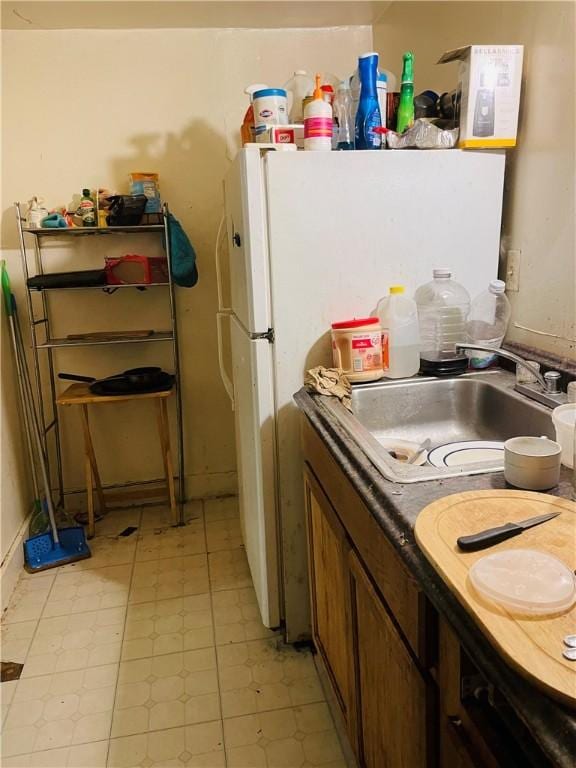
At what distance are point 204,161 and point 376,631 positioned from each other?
2196 millimetres

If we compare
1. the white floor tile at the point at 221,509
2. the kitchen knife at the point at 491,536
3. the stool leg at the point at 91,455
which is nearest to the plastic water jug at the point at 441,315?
the kitchen knife at the point at 491,536

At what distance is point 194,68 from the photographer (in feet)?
8.13

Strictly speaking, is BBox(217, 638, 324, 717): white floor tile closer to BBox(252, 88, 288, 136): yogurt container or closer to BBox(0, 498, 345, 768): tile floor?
BBox(0, 498, 345, 768): tile floor

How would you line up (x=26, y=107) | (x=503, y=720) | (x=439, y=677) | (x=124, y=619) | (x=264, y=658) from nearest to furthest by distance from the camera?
1. (x=503, y=720)
2. (x=439, y=677)
3. (x=264, y=658)
4. (x=124, y=619)
5. (x=26, y=107)

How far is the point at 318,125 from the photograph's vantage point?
1482mm

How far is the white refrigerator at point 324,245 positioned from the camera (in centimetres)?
148

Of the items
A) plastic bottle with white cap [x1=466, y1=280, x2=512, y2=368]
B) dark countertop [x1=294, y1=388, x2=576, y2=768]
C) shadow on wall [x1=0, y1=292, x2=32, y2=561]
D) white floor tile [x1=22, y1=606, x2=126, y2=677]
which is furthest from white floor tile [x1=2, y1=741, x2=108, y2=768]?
plastic bottle with white cap [x1=466, y1=280, x2=512, y2=368]

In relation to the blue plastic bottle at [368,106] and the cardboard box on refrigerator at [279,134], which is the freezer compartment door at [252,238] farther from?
the blue plastic bottle at [368,106]

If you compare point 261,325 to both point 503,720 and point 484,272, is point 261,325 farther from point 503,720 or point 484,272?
point 503,720

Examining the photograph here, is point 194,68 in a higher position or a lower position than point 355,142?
higher

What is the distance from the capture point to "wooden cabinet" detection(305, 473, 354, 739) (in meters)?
1.24

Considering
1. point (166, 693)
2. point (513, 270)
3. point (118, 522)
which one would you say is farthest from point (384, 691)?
point (118, 522)

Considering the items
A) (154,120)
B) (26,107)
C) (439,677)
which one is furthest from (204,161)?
(439,677)

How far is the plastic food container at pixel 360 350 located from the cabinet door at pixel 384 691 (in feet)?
1.66
